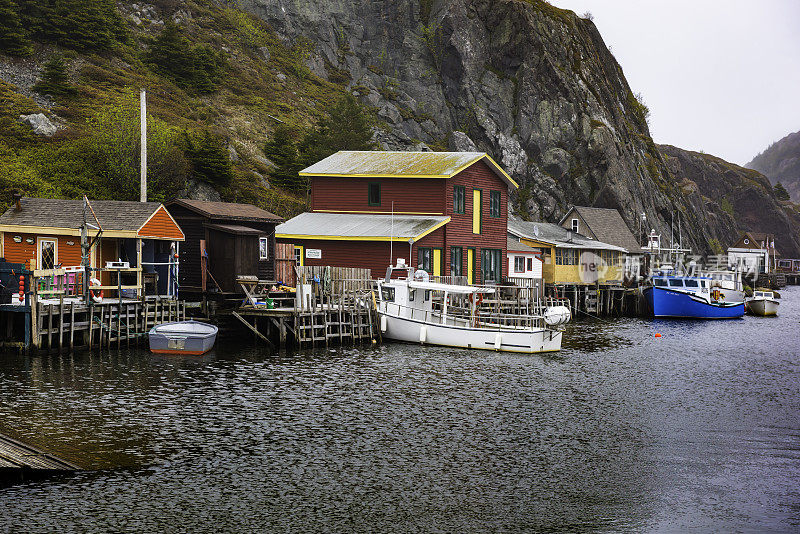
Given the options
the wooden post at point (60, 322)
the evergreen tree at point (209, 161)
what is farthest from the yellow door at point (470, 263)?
the wooden post at point (60, 322)

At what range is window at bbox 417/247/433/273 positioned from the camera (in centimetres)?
5109

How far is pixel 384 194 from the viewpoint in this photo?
182 feet

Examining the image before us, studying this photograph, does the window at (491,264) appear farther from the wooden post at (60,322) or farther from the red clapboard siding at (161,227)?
the wooden post at (60,322)

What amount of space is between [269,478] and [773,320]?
65741mm

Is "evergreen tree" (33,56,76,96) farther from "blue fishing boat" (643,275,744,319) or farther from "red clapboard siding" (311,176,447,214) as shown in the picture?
"blue fishing boat" (643,275,744,319)

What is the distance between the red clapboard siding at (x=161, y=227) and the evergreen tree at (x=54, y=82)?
129 ft

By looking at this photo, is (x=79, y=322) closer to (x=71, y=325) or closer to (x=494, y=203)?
(x=71, y=325)

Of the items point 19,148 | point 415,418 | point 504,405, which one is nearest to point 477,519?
point 415,418

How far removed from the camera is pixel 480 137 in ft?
392

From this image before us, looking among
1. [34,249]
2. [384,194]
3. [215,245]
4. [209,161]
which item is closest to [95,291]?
[34,249]

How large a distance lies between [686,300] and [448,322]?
33.2 meters

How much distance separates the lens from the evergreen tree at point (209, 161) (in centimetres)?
6638

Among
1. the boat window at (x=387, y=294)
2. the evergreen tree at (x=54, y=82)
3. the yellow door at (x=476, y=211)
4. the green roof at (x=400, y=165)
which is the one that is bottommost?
the boat window at (x=387, y=294)

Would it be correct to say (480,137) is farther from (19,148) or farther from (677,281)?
(19,148)
